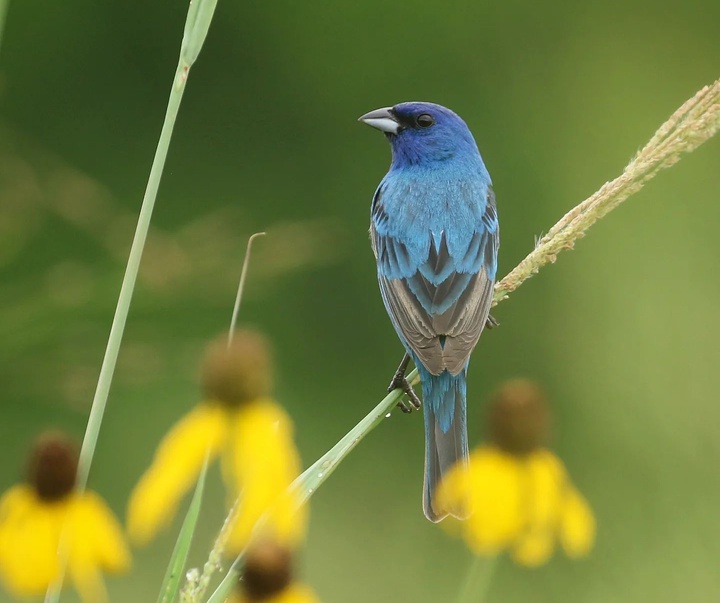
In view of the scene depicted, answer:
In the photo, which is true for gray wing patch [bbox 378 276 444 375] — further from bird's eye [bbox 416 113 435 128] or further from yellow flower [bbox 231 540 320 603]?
yellow flower [bbox 231 540 320 603]

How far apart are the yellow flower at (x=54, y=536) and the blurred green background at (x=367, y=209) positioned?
3.23m

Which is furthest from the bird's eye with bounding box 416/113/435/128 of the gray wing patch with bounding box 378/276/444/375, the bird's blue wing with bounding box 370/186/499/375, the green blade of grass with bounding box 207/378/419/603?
the green blade of grass with bounding box 207/378/419/603

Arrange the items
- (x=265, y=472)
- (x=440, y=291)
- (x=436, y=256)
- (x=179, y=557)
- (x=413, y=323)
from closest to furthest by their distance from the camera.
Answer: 1. (x=265, y=472)
2. (x=179, y=557)
3. (x=413, y=323)
4. (x=440, y=291)
5. (x=436, y=256)

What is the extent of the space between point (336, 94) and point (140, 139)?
104cm

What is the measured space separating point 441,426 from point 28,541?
1514 mm

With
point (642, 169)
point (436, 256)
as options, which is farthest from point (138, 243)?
point (436, 256)

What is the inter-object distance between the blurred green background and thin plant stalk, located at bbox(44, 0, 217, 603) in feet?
8.71

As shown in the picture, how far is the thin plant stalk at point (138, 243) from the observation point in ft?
3.73

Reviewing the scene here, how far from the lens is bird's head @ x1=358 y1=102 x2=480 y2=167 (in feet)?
11.3

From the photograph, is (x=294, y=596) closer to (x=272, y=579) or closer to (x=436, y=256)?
(x=272, y=579)

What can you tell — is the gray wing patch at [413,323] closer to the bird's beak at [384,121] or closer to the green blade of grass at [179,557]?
the bird's beak at [384,121]

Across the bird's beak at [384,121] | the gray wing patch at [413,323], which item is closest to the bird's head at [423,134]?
the bird's beak at [384,121]

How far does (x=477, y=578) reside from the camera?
30.5 inches

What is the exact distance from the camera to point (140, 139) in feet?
19.1
